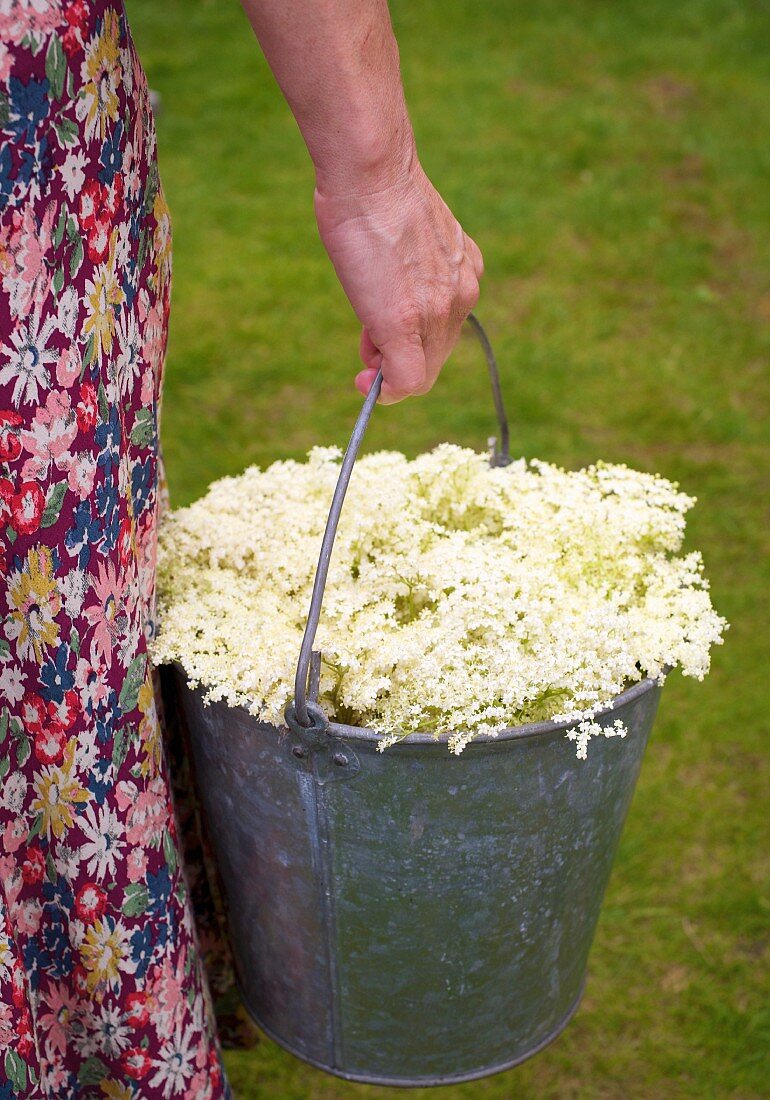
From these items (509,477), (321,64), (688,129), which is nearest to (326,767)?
(509,477)

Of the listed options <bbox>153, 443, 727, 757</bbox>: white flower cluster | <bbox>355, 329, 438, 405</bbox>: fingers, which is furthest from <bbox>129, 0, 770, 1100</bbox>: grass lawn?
<bbox>355, 329, 438, 405</bbox>: fingers

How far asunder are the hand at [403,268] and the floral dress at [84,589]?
252 millimetres

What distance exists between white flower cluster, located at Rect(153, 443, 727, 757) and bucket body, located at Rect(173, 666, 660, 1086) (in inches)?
2.1

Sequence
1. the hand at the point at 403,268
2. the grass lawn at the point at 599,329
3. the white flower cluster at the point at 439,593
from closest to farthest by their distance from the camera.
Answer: the hand at the point at 403,268
the white flower cluster at the point at 439,593
the grass lawn at the point at 599,329

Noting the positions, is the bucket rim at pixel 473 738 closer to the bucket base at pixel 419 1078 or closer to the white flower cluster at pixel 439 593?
the white flower cluster at pixel 439 593

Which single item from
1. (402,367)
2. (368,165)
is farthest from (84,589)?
(368,165)

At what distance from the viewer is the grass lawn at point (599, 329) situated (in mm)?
2260

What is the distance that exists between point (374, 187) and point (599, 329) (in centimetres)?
328

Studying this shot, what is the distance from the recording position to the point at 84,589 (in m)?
1.24

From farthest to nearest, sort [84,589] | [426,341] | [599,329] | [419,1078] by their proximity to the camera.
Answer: [599,329], [419,1078], [426,341], [84,589]

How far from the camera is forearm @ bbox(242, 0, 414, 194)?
3.62 ft

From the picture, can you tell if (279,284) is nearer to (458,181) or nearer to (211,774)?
(458,181)

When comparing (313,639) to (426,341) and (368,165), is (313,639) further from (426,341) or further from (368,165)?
(368,165)

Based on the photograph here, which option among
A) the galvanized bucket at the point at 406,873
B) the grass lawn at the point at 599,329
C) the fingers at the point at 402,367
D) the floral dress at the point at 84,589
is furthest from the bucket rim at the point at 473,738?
the grass lawn at the point at 599,329
